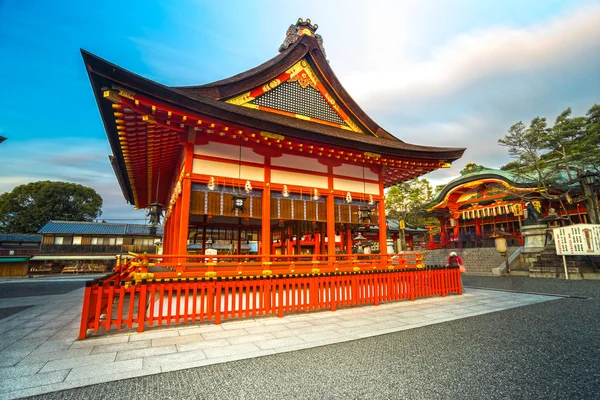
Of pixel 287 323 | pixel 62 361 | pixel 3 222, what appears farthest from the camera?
pixel 3 222

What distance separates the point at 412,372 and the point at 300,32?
12.5 meters

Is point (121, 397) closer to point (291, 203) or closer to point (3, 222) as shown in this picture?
point (291, 203)

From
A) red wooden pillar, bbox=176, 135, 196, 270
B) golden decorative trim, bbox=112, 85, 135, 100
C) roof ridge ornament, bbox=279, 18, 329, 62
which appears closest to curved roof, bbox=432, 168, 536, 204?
roof ridge ornament, bbox=279, 18, 329, 62

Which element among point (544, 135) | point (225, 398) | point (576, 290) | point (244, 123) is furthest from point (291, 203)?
point (544, 135)

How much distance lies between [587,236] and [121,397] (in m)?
17.2

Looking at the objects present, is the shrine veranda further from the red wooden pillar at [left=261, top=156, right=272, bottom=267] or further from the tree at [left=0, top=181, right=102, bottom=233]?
the tree at [left=0, top=181, right=102, bottom=233]

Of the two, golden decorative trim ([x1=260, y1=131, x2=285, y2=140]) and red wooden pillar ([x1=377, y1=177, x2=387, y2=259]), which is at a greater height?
golden decorative trim ([x1=260, y1=131, x2=285, y2=140])

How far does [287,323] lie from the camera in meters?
6.04

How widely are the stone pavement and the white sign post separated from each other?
7.86 metres

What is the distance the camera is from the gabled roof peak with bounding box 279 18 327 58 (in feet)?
38.3

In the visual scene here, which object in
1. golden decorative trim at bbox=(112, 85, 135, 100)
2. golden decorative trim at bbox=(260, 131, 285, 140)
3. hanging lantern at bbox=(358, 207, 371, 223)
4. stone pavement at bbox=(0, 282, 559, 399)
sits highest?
golden decorative trim at bbox=(112, 85, 135, 100)

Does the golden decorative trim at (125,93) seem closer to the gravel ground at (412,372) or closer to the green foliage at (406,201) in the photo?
the gravel ground at (412,372)

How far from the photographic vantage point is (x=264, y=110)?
10156mm

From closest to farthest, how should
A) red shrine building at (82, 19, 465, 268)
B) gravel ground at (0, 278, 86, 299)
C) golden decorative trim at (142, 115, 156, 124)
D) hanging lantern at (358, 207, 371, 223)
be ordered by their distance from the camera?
1. golden decorative trim at (142, 115, 156, 124)
2. red shrine building at (82, 19, 465, 268)
3. hanging lantern at (358, 207, 371, 223)
4. gravel ground at (0, 278, 86, 299)
